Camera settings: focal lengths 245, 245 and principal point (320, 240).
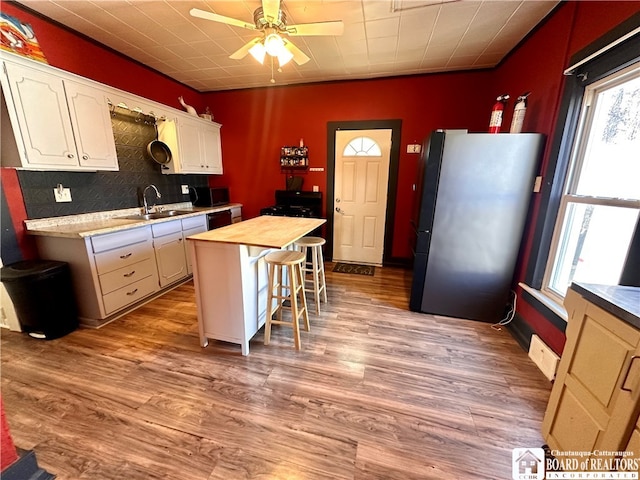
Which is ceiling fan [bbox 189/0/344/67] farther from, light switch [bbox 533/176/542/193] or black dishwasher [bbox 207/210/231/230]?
black dishwasher [bbox 207/210/231/230]

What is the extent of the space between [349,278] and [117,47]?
12.6 ft

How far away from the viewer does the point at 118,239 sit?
233cm

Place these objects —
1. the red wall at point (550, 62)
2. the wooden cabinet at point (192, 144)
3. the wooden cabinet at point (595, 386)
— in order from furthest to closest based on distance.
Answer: the wooden cabinet at point (192, 144), the red wall at point (550, 62), the wooden cabinet at point (595, 386)

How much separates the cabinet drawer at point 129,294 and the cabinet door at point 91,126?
1.23 meters

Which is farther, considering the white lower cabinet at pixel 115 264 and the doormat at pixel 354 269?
the doormat at pixel 354 269

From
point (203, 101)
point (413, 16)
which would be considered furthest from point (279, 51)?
point (203, 101)

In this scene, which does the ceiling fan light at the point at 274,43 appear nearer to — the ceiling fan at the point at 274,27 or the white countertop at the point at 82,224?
the ceiling fan at the point at 274,27

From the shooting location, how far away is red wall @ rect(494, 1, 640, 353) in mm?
1549

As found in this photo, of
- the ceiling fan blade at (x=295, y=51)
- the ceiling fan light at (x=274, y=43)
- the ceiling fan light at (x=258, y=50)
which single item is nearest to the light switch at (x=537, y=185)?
the ceiling fan blade at (x=295, y=51)

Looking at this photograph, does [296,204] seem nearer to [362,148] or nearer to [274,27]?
[362,148]

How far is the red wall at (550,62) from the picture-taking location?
1549 mm

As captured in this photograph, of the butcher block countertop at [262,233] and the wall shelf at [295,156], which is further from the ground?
the wall shelf at [295,156]

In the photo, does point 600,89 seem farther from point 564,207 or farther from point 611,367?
point 611,367

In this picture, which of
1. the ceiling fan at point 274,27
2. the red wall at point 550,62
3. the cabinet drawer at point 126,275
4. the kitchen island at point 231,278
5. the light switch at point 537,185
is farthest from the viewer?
the cabinet drawer at point 126,275
